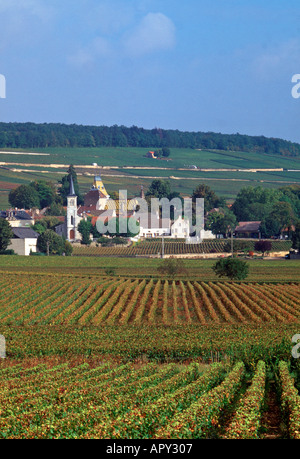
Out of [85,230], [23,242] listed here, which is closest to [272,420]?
[23,242]

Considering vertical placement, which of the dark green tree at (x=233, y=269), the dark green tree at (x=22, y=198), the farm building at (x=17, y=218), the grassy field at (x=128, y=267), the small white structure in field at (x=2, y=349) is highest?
the dark green tree at (x=22, y=198)

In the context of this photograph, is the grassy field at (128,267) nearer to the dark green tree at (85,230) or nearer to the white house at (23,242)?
the white house at (23,242)

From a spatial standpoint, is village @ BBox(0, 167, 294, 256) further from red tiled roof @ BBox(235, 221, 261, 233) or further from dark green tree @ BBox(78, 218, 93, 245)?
dark green tree @ BBox(78, 218, 93, 245)

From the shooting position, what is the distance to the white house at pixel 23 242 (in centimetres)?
10694

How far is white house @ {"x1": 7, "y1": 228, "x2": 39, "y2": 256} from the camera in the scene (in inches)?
A: 4210

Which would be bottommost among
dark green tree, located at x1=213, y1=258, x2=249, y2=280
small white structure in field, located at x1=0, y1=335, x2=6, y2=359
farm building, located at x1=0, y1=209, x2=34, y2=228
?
small white structure in field, located at x1=0, y1=335, x2=6, y2=359

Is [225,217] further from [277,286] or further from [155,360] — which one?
[155,360]

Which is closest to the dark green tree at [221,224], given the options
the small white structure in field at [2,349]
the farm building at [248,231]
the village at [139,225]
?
the village at [139,225]

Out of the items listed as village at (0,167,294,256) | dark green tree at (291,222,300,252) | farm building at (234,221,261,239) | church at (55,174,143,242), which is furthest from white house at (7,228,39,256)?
farm building at (234,221,261,239)

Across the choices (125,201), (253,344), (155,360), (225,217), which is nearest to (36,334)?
(155,360)

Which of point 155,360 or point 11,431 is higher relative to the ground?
point 11,431

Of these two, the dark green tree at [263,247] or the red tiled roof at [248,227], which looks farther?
the red tiled roof at [248,227]
